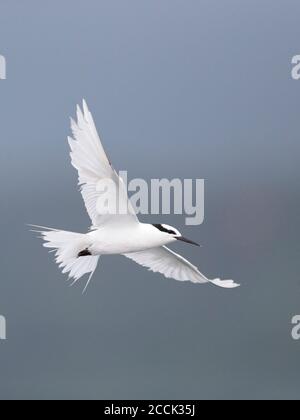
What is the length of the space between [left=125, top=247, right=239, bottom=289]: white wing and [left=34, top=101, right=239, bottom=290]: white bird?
30 cm

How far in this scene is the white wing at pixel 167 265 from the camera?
19.8 ft

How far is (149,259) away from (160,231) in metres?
0.59

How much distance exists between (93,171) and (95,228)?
0.39 metres

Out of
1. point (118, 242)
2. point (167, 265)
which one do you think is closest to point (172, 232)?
point (118, 242)

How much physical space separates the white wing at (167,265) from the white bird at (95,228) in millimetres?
298

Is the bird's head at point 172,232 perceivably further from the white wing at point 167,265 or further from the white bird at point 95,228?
the white wing at point 167,265

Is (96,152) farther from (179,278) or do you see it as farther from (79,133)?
(179,278)

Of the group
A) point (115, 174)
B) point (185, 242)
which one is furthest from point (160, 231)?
point (115, 174)

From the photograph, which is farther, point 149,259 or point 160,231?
point 149,259

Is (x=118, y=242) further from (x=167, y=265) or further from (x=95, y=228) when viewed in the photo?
(x=167, y=265)

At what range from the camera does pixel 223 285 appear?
231 inches

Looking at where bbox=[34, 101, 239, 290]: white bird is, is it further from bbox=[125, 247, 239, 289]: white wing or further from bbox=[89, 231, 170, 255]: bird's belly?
bbox=[125, 247, 239, 289]: white wing

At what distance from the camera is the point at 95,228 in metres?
5.57

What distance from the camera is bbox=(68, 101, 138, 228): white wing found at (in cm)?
528
